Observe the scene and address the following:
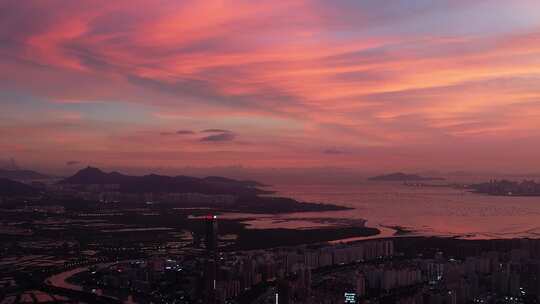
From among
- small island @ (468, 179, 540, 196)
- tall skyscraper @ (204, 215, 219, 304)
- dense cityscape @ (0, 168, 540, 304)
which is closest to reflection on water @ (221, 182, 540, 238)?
dense cityscape @ (0, 168, 540, 304)

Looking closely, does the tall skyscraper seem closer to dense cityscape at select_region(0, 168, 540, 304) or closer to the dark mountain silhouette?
dense cityscape at select_region(0, 168, 540, 304)

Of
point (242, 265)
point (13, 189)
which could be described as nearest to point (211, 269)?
point (242, 265)

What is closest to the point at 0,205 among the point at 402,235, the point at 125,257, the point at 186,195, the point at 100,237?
the point at 186,195

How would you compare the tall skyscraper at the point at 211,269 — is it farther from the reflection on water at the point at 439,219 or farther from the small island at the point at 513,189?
the small island at the point at 513,189

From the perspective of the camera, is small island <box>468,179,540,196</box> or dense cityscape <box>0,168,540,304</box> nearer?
dense cityscape <box>0,168,540,304</box>

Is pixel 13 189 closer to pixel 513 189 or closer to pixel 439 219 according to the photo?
pixel 439 219

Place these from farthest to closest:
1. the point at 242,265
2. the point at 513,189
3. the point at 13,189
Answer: the point at 513,189, the point at 13,189, the point at 242,265

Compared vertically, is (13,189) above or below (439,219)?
above

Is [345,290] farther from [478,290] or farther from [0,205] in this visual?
[0,205]

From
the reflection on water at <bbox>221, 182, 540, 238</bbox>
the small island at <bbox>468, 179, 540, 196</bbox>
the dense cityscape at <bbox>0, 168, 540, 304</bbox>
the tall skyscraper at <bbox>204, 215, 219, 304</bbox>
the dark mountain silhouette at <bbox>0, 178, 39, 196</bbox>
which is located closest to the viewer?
the tall skyscraper at <bbox>204, 215, 219, 304</bbox>
